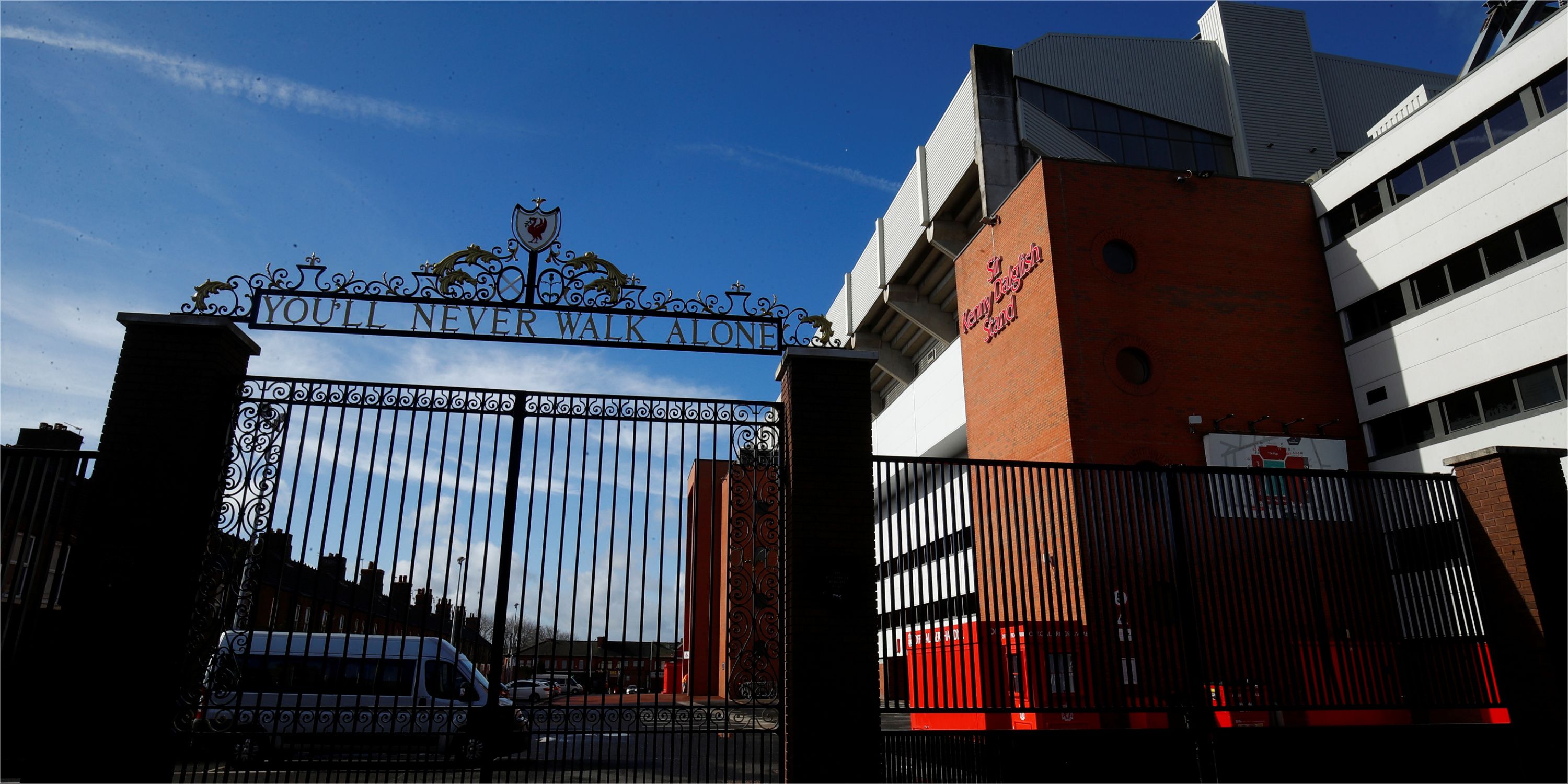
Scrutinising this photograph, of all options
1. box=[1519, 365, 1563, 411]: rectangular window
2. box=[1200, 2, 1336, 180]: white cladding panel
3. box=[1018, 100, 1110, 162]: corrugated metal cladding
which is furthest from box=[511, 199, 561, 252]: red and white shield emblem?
box=[1200, 2, 1336, 180]: white cladding panel

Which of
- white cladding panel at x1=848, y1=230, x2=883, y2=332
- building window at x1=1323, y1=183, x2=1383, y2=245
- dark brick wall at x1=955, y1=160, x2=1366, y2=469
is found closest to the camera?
dark brick wall at x1=955, y1=160, x2=1366, y2=469

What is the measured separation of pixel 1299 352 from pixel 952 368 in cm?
953

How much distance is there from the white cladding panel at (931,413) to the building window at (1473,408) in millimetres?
10662

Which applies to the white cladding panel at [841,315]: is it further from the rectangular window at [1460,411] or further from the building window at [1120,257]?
the rectangular window at [1460,411]

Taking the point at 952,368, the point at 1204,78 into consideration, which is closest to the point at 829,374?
the point at 952,368

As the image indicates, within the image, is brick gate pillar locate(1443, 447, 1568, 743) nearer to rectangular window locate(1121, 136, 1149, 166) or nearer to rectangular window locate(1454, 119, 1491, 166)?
rectangular window locate(1454, 119, 1491, 166)

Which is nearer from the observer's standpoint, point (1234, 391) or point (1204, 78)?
point (1234, 391)

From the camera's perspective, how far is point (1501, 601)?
28.1ft

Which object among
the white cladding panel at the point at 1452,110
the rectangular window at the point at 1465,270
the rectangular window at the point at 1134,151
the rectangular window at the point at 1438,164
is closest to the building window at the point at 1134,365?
the rectangular window at the point at 1465,270

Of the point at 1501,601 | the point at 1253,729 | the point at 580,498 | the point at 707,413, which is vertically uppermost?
the point at 707,413

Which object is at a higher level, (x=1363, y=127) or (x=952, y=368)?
(x=1363, y=127)

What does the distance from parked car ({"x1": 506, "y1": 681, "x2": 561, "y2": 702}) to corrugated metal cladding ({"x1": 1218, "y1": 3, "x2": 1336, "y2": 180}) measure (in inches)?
994

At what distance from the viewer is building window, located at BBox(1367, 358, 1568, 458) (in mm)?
16797

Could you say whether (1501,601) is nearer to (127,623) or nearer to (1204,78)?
(127,623)
